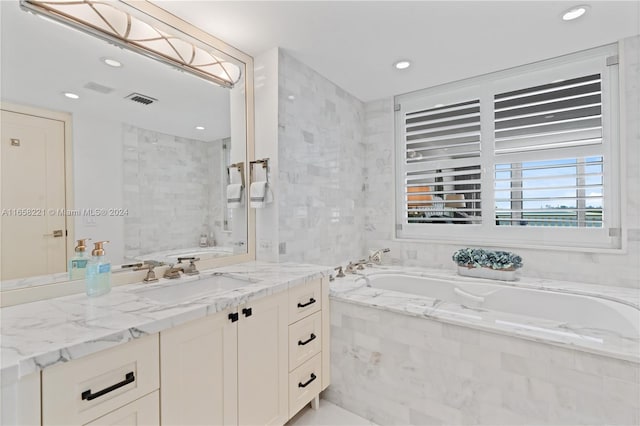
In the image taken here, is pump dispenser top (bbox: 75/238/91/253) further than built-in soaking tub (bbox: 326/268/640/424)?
Yes

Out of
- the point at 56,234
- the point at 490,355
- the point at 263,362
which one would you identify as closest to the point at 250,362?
the point at 263,362

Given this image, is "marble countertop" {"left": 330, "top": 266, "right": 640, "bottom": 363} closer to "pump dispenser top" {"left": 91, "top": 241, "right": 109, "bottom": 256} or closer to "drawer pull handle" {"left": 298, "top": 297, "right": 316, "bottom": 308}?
"drawer pull handle" {"left": 298, "top": 297, "right": 316, "bottom": 308}

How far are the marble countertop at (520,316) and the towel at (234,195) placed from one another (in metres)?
0.92

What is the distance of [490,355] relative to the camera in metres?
1.46

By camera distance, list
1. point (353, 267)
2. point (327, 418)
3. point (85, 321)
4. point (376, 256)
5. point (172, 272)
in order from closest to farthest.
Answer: point (85, 321) → point (172, 272) → point (327, 418) → point (353, 267) → point (376, 256)

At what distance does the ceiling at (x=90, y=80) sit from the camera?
4.13ft

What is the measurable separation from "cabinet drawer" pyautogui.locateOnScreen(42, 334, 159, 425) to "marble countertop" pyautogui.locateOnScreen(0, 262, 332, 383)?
0.15 feet

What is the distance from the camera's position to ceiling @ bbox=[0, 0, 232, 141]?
1.26m

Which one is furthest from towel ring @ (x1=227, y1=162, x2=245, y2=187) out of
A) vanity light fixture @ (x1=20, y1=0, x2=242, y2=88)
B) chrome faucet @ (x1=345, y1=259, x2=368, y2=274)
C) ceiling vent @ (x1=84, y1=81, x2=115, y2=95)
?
chrome faucet @ (x1=345, y1=259, x2=368, y2=274)

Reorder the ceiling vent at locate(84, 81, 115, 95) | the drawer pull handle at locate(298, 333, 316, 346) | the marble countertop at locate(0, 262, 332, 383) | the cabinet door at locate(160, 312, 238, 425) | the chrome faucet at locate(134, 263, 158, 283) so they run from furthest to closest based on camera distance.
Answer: the drawer pull handle at locate(298, 333, 316, 346)
the chrome faucet at locate(134, 263, 158, 283)
the ceiling vent at locate(84, 81, 115, 95)
the cabinet door at locate(160, 312, 238, 425)
the marble countertop at locate(0, 262, 332, 383)

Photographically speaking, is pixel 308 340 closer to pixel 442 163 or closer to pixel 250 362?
pixel 250 362

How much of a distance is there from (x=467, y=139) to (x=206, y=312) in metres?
2.62

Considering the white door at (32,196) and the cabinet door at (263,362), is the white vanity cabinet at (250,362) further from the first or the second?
the white door at (32,196)

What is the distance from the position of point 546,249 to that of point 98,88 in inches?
124
